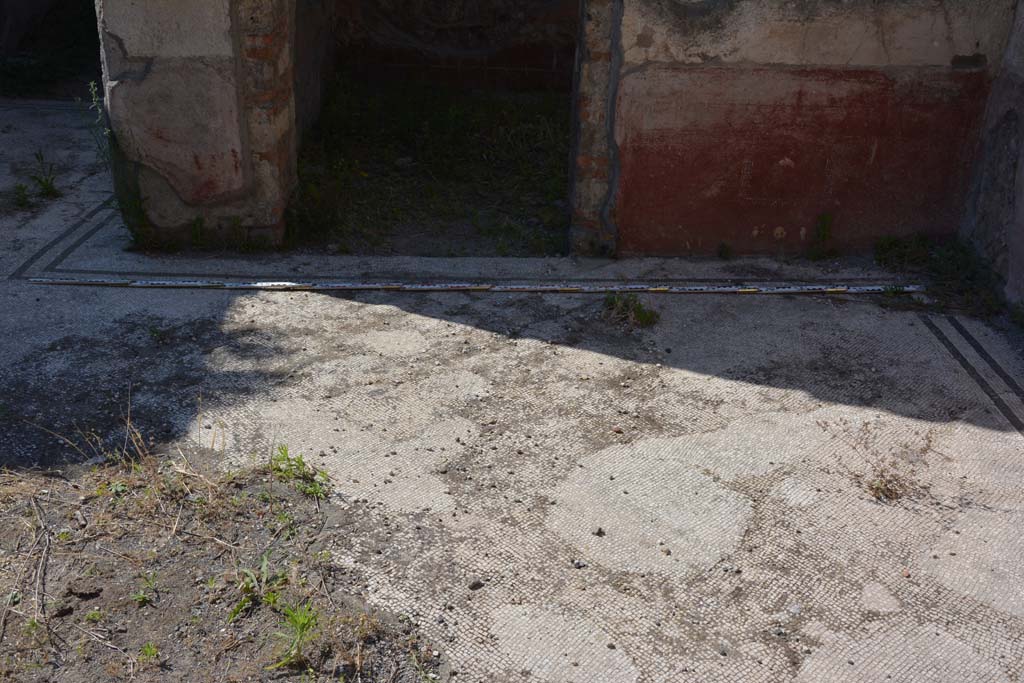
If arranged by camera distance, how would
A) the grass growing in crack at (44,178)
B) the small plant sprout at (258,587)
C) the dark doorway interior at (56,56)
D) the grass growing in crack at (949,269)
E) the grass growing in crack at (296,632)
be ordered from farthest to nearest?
1. the dark doorway interior at (56,56)
2. the grass growing in crack at (44,178)
3. the grass growing in crack at (949,269)
4. the small plant sprout at (258,587)
5. the grass growing in crack at (296,632)

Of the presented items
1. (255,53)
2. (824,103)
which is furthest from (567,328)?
(255,53)

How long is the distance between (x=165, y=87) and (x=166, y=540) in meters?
2.40

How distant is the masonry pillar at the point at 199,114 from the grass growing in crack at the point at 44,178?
1.00 meters

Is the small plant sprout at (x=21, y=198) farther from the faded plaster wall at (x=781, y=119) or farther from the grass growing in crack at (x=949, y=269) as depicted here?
the grass growing in crack at (x=949, y=269)

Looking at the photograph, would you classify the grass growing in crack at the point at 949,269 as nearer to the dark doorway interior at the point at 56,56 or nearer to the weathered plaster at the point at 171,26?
the weathered plaster at the point at 171,26

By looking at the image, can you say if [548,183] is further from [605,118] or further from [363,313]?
[363,313]

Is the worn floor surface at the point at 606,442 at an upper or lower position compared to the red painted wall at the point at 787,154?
lower

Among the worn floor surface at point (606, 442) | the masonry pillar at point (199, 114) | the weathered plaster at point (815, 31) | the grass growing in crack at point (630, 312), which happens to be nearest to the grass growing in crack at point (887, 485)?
the worn floor surface at point (606, 442)

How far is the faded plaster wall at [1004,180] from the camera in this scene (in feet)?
13.7

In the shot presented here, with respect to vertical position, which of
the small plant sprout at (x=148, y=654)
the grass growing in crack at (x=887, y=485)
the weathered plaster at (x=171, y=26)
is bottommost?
the small plant sprout at (x=148, y=654)

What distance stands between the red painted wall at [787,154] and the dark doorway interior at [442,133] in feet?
2.03

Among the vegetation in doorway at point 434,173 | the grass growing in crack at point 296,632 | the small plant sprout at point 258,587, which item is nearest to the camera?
the grass growing in crack at point 296,632

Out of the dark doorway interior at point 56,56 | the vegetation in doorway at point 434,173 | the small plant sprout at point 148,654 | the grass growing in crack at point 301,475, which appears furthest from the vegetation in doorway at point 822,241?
the dark doorway interior at point 56,56

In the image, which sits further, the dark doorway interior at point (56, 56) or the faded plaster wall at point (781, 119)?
the dark doorway interior at point (56, 56)
